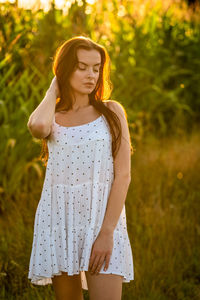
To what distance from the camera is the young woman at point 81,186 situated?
186 cm

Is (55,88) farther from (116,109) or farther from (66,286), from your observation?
(66,286)

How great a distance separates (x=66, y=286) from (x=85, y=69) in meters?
0.98

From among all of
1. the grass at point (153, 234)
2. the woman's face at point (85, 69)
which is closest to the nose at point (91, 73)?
the woman's face at point (85, 69)

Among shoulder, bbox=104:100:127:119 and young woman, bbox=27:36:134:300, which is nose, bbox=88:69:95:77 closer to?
young woman, bbox=27:36:134:300

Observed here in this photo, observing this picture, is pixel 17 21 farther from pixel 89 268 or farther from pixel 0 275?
pixel 89 268

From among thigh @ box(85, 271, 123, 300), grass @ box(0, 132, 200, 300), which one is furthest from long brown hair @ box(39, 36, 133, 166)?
grass @ box(0, 132, 200, 300)

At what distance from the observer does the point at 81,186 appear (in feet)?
6.28

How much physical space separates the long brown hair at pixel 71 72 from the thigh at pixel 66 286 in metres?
0.59

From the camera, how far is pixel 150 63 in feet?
18.3

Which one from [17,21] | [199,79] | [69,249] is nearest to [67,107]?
[69,249]

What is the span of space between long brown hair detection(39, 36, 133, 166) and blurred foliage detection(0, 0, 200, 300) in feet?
1.15

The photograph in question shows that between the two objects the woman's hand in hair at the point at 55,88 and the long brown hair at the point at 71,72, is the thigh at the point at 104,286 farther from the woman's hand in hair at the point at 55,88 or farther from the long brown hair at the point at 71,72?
the woman's hand in hair at the point at 55,88

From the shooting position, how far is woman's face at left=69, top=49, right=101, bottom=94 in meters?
1.94

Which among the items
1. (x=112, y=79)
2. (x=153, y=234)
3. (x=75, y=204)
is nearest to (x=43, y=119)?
(x=75, y=204)
